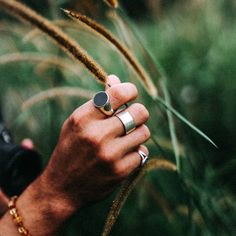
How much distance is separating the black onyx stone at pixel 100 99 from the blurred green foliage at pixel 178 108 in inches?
5.4

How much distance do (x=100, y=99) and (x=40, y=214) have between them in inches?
9.7

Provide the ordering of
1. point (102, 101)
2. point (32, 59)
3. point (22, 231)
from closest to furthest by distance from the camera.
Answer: point (102, 101)
point (22, 231)
point (32, 59)

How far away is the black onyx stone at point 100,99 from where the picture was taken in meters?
0.71

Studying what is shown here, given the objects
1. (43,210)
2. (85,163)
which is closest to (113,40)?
(85,163)

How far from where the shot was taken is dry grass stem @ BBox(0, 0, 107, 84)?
0.70m

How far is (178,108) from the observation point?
3.04 ft

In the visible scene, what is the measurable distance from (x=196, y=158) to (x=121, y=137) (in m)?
0.25

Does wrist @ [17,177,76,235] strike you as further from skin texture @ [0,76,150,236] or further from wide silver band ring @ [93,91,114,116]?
wide silver band ring @ [93,91,114,116]

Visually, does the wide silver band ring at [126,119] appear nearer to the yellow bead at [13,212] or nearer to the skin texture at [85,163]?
the skin texture at [85,163]

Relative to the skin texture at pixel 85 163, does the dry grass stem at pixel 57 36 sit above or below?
above

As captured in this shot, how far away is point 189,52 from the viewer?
56.1 inches

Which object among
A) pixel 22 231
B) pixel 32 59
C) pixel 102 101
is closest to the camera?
pixel 102 101

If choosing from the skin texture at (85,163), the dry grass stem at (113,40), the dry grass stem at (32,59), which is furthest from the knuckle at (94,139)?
the dry grass stem at (32,59)

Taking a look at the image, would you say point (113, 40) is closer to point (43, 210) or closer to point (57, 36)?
point (57, 36)
